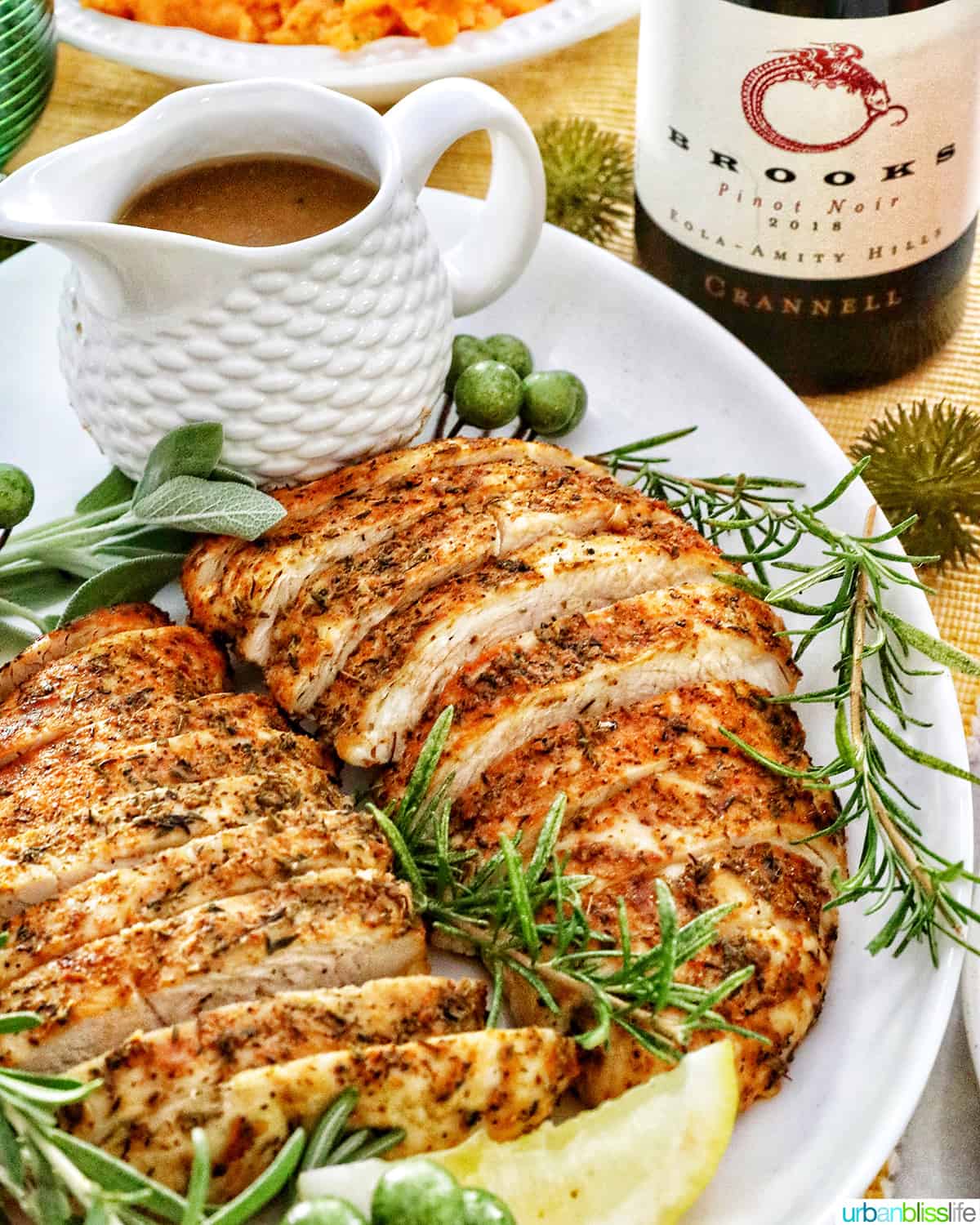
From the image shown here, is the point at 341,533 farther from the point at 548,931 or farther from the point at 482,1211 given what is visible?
the point at 482,1211

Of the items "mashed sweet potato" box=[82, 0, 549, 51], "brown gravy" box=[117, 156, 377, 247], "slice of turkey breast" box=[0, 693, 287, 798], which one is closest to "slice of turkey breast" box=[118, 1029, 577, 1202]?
"slice of turkey breast" box=[0, 693, 287, 798]

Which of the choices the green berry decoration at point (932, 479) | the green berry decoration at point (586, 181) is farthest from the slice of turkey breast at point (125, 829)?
the green berry decoration at point (586, 181)

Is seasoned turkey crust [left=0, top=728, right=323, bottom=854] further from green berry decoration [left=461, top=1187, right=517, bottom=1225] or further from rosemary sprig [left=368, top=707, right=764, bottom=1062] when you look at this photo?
green berry decoration [left=461, top=1187, right=517, bottom=1225]

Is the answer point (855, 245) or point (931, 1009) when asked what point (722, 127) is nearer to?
point (855, 245)

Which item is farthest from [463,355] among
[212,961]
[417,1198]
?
[417,1198]

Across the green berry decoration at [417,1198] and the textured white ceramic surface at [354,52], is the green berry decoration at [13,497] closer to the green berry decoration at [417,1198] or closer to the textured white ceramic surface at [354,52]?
the textured white ceramic surface at [354,52]

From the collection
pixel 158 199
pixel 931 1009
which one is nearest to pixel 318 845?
pixel 931 1009
